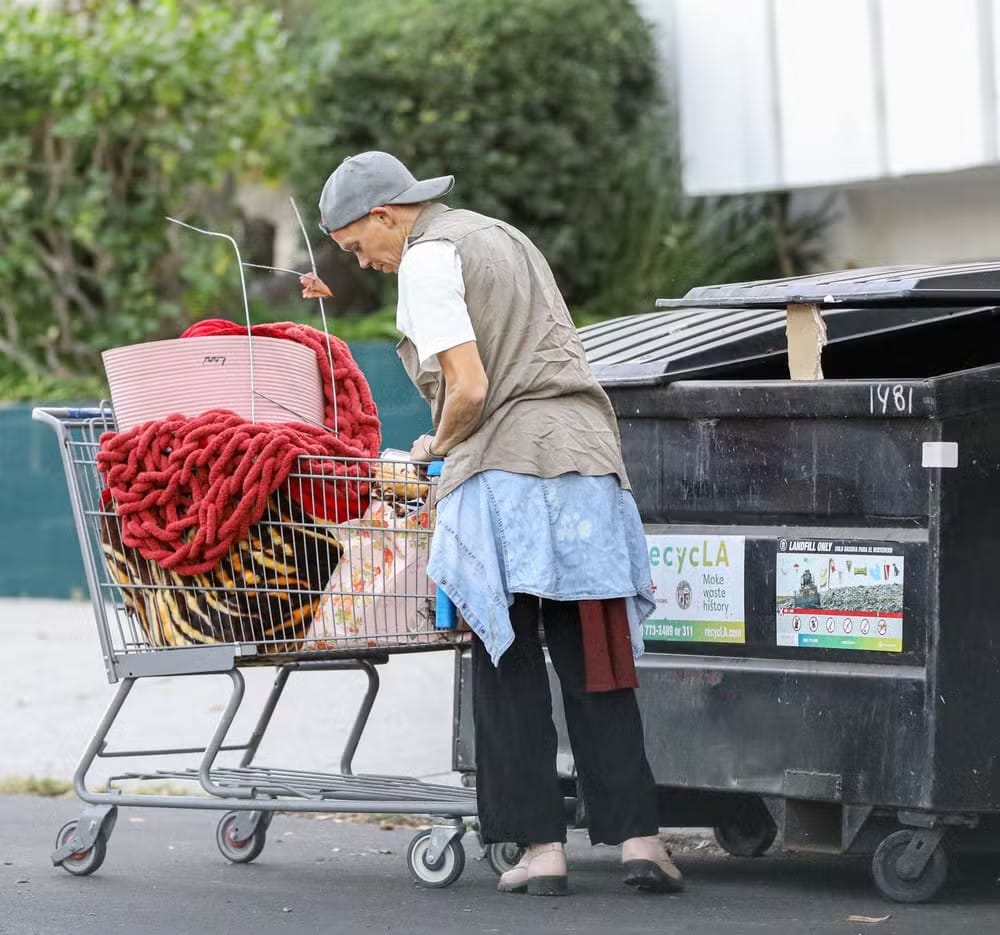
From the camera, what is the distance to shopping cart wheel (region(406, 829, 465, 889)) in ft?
16.4

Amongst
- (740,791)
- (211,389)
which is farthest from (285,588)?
(740,791)

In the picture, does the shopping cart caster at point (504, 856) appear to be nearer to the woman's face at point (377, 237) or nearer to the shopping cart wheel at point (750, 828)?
the shopping cart wheel at point (750, 828)

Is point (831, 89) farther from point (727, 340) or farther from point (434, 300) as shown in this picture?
point (434, 300)

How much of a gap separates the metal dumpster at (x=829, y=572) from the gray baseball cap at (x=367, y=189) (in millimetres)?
731

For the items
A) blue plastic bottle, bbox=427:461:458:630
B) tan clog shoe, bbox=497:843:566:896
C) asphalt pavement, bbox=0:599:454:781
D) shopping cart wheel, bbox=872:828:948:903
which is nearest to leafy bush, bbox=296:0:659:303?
asphalt pavement, bbox=0:599:454:781

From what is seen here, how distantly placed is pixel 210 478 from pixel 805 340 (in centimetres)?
149

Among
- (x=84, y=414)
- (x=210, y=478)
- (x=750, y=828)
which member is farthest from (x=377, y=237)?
(x=750, y=828)

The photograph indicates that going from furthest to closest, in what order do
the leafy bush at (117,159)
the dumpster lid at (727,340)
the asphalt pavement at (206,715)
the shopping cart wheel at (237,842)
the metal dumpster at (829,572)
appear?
the leafy bush at (117,159) → the asphalt pavement at (206,715) → the shopping cart wheel at (237,842) → the dumpster lid at (727,340) → the metal dumpster at (829,572)

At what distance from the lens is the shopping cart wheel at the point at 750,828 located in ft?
17.9

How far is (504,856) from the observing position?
5.22m

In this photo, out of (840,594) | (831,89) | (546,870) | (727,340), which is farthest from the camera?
(831,89)

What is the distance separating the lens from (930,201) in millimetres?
11750

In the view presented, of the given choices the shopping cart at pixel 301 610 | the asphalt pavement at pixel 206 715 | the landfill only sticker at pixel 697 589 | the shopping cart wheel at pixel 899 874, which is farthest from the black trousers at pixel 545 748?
the asphalt pavement at pixel 206 715

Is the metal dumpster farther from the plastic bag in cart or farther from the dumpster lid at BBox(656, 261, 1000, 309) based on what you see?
the plastic bag in cart
